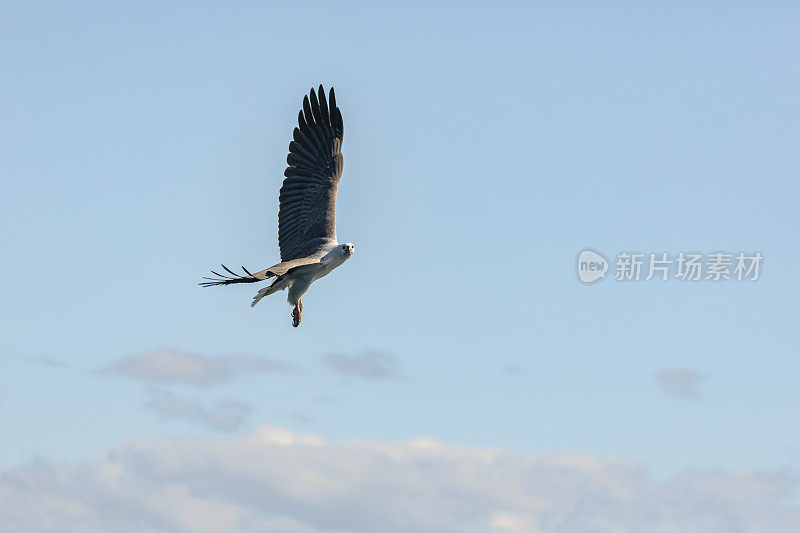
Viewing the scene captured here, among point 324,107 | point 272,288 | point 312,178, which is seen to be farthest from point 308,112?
point 272,288

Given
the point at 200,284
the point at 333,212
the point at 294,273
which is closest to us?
the point at 200,284

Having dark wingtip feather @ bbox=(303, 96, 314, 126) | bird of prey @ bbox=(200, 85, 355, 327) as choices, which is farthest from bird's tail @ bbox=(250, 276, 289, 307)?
dark wingtip feather @ bbox=(303, 96, 314, 126)

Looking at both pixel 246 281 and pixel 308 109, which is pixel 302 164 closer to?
pixel 308 109

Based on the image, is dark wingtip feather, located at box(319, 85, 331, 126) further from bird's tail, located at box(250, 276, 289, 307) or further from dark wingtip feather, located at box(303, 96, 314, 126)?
bird's tail, located at box(250, 276, 289, 307)

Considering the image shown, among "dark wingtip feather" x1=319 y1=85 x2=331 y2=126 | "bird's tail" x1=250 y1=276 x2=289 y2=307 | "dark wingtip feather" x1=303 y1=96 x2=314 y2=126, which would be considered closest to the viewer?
"bird's tail" x1=250 y1=276 x2=289 y2=307

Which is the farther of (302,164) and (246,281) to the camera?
(302,164)

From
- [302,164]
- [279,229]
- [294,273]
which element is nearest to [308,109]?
[302,164]

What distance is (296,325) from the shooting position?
3088 cm

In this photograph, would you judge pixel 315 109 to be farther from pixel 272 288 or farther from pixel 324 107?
pixel 272 288

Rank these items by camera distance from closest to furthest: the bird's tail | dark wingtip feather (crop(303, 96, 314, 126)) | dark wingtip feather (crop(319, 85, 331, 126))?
the bird's tail, dark wingtip feather (crop(319, 85, 331, 126)), dark wingtip feather (crop(303, 96, 314, 126))

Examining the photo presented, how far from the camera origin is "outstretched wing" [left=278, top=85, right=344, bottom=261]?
32.2 metres

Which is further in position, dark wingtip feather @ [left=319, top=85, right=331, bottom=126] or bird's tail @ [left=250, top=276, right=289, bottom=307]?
dark wingtip feather @ [left=319, top=85, right=331, bottom=126]

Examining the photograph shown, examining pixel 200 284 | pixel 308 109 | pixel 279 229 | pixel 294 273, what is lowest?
pixel 200 284

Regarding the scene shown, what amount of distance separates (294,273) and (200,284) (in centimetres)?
468
